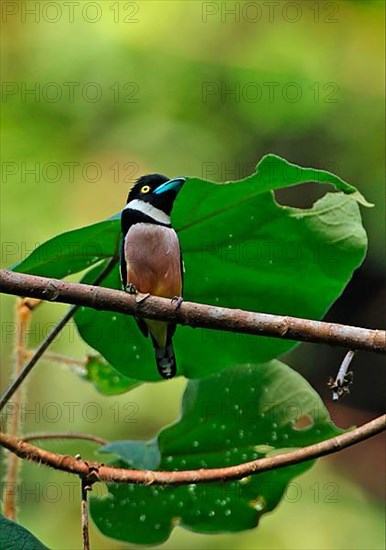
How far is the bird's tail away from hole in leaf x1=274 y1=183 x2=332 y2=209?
290 centimetres

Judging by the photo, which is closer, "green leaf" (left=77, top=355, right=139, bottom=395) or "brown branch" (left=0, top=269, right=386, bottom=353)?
"brown branch" (left=0, top=269, right=386, bottom=353)

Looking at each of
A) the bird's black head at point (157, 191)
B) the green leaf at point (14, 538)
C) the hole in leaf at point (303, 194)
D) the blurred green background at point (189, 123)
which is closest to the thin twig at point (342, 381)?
the green leaf at point (14, 538)

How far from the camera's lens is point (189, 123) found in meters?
5.36

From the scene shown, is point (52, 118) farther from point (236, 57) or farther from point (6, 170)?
point (236, 57)

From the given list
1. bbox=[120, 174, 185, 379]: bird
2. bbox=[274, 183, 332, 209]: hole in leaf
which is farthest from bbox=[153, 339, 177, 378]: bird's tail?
bbox=[274, 183, 332, 209]: hole in leaf

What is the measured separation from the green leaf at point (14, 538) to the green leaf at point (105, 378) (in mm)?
817

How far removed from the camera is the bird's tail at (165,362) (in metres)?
2.14

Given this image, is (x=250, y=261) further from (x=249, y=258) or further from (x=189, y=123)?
(x=189, y=123)

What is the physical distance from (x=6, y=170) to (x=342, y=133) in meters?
1.85

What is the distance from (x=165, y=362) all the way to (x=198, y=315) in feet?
2.08

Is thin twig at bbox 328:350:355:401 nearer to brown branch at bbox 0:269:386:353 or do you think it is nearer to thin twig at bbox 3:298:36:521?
brown branch at bbox 0:269:386:353

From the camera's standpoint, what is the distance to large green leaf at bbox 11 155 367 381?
6.44 ft

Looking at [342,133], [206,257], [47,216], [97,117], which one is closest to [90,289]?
[206,257]

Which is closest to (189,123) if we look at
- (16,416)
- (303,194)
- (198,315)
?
(303,194)
